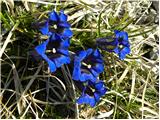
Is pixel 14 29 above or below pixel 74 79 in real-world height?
above

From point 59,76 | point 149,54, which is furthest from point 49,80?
point 149,54

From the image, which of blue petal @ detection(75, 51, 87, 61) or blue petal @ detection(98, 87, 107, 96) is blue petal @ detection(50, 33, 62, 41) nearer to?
blue petal @ detection(75, 51, 87, 61)

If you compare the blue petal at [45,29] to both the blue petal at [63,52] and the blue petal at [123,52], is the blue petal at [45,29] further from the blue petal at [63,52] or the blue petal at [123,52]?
the blue petal at [123,52]

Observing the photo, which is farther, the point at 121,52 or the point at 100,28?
the point at 100,28

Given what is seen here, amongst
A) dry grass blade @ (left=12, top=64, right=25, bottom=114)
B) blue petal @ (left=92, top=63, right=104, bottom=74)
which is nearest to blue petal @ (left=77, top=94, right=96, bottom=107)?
blue petal @ (left=92, top=63, right=104, bottom=74)

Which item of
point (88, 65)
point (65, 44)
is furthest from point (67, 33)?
point (88, 65)

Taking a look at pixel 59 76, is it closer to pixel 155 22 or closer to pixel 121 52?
pixel 121 52
